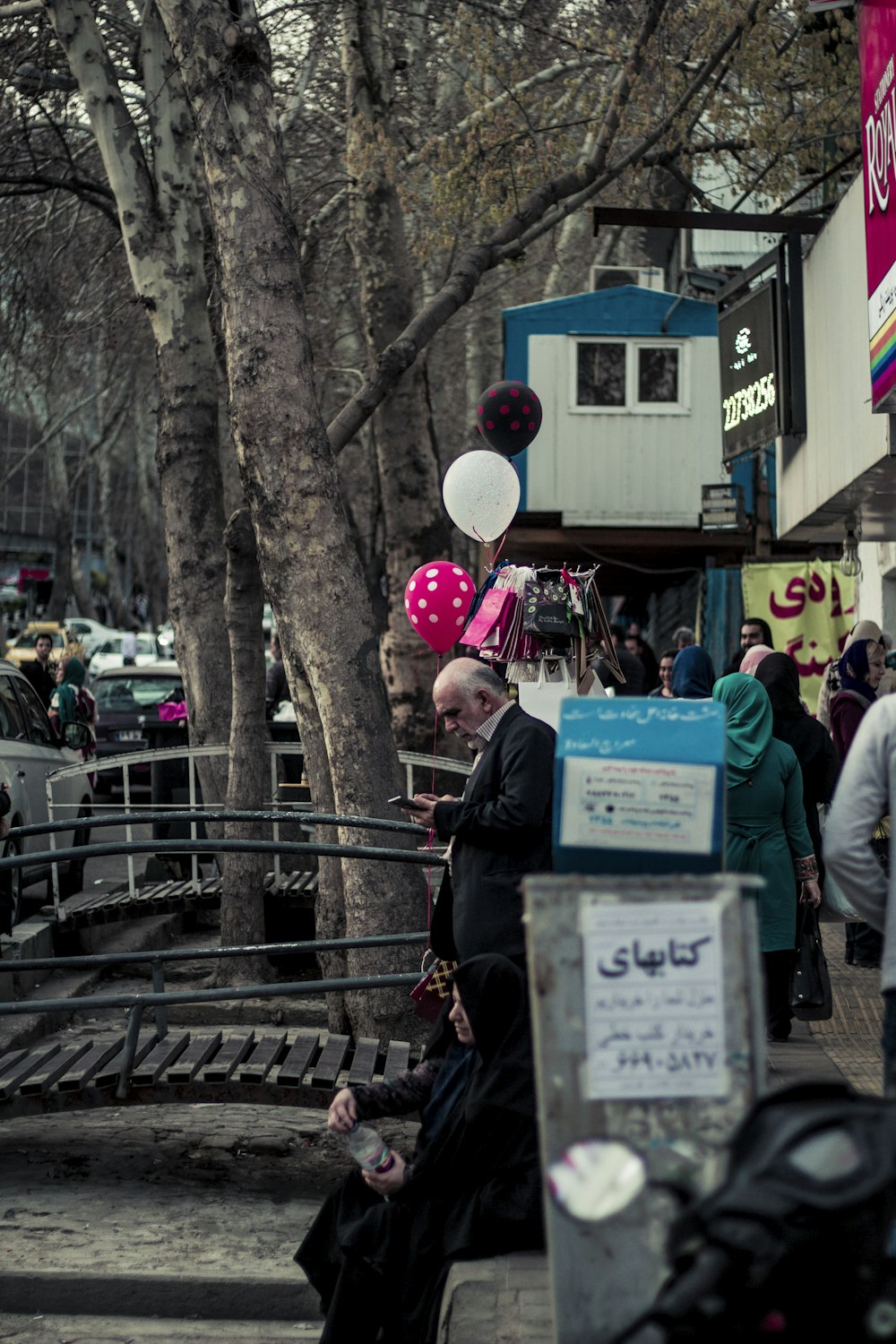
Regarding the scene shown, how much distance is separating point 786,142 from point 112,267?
25.4 ft

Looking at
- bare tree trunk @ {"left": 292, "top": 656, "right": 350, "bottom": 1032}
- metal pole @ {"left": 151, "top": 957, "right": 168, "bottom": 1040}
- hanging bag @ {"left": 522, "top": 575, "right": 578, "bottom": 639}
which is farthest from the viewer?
bare tree trunk @ {"left": 292, "top": 656, "right": 350, "bottom": 1032}

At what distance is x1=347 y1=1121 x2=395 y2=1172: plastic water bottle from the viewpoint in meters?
4.07

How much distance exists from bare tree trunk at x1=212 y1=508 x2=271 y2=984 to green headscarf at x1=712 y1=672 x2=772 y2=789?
3247 millimetres

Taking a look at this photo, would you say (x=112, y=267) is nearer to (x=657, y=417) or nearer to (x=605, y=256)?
(x=657, y=417)

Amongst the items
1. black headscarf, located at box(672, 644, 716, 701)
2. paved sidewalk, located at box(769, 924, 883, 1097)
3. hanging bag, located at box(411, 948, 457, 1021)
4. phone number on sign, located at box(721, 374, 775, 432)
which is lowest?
paved sidewalk, located at box(769, 924, 883, 1097)

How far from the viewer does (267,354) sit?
24.3ft

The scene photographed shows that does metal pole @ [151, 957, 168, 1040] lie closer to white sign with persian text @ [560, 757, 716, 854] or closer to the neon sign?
white sign with persian text @ [560, 757, 716, 854]

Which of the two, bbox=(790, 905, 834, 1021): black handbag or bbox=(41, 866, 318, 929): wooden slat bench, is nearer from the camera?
bbox=(790, 905, 834, 1021): black handbag

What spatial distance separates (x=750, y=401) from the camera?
454 inches

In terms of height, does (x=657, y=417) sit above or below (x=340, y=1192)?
above

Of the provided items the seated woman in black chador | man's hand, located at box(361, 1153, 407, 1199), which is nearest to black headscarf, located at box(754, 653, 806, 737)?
the seated woman in black chador

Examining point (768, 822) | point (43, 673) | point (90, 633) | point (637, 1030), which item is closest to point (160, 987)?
point (768, 822)

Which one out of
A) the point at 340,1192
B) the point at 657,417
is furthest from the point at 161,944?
the point at 657,417

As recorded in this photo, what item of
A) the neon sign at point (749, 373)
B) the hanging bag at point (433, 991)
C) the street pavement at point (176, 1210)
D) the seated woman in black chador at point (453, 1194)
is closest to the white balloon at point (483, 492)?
the neon sign at point (749, 373)
